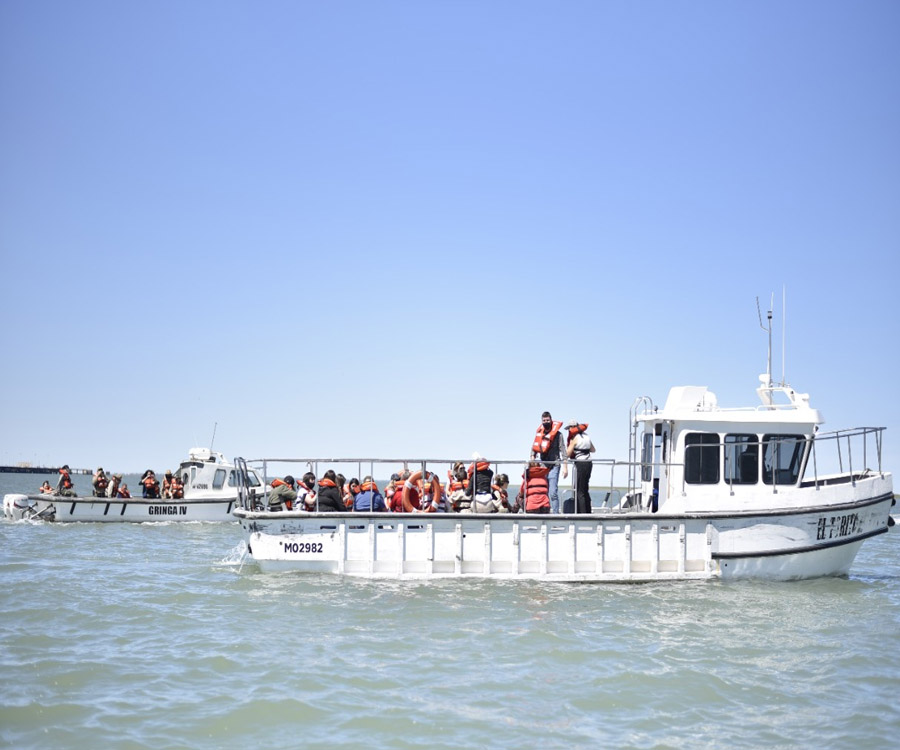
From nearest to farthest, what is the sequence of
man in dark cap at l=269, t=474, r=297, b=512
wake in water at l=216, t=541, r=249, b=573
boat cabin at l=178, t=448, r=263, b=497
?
man in dark cap at l=269, t=474, r=297, b=512 → wake in water at l=216, t=541, r=249, b=573 → boat cabin at l=178, t=448, r=263, b=497

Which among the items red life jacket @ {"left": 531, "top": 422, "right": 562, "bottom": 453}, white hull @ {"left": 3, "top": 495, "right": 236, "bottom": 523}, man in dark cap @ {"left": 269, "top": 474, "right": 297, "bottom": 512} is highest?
red life jacket @ {"left": 531, "top": 422, "right": 562, "bottom": 453}

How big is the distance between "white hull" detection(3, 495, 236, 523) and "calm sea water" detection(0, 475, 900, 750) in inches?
553

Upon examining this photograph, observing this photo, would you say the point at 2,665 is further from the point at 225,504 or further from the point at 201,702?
the point at 225,504

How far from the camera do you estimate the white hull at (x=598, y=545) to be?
45.9 ft

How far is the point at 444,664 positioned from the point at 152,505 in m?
21.7

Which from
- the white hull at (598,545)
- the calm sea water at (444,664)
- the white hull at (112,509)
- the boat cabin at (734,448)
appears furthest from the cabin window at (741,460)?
the white hull at (112,509)

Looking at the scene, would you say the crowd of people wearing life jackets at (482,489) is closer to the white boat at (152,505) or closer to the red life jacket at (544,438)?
the red life jacket at (544,438)

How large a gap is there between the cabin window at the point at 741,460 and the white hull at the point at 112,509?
18536 millimetres

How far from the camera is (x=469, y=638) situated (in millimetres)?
10492

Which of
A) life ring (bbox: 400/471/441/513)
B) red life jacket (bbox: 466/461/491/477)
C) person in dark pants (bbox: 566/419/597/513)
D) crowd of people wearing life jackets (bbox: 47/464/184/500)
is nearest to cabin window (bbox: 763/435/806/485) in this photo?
person in dark pants (bbox: 566/419/597/513)

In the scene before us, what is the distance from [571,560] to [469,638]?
387cm

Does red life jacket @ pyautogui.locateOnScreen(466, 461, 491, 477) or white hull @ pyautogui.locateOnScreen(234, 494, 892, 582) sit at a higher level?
red life jacket @ pyautogui.locateOnScreen(466, 461, 491, 477)

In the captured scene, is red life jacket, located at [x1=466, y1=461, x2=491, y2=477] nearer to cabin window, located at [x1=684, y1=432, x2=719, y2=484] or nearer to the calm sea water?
the calm sea water

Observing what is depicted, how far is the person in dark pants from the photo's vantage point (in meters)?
14.5
